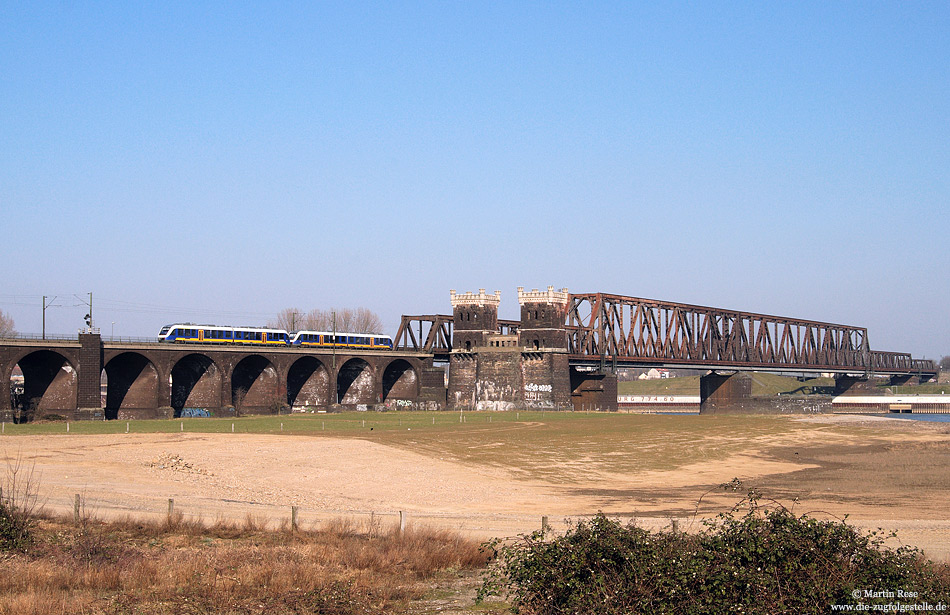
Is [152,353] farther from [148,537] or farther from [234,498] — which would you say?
[148,537]

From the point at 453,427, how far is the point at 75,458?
127ft

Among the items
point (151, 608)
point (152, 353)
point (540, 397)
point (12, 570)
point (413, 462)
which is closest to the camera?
point (151, 608)

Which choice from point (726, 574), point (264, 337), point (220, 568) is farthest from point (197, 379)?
point (726, 574)

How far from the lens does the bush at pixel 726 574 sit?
14.4m

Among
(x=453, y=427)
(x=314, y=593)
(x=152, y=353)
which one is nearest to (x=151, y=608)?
(x=314, y=593)

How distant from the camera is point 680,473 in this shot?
5038cm

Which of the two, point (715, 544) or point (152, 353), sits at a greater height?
point (152, 353)

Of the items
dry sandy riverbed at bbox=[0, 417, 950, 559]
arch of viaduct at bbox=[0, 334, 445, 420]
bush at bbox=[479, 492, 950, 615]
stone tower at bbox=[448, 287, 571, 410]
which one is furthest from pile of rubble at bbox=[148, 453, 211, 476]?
stone tower at bbox=[448, 287, 571, 410]

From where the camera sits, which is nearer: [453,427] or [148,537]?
[148,537]

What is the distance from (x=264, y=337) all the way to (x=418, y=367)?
25689mm

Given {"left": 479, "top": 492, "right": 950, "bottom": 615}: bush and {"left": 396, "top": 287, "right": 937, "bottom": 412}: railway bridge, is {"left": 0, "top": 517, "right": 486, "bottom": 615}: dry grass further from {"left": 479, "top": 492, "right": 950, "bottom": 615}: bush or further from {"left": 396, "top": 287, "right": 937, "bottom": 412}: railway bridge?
{"left": 396, "top": 287, "right": 937, "bottom": 412}: railway bridge

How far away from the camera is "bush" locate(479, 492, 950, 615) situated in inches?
566

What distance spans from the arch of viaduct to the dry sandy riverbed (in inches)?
1203

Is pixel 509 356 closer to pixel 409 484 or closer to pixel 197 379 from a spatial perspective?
pixel 197 379
